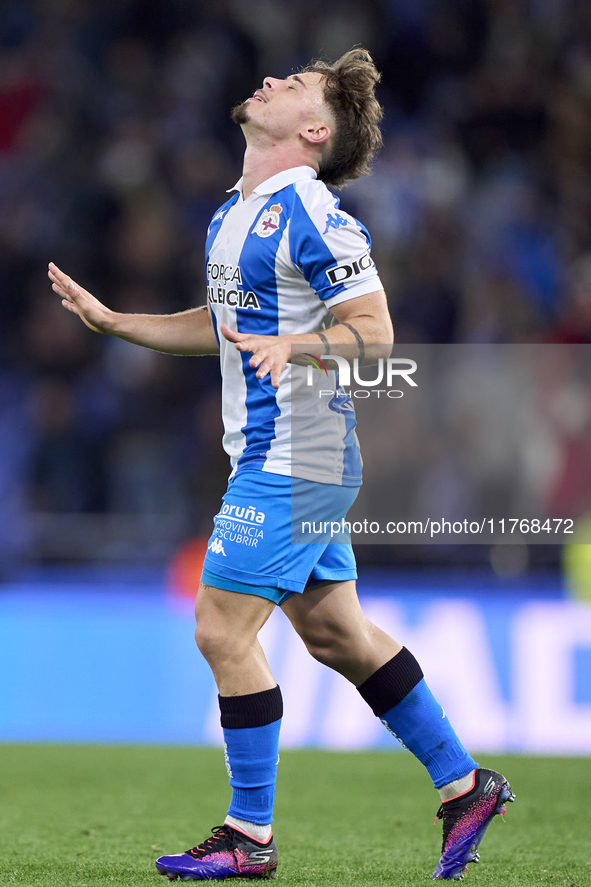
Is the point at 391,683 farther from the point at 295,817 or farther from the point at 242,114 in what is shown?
the point at 242,114

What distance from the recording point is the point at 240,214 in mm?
3070

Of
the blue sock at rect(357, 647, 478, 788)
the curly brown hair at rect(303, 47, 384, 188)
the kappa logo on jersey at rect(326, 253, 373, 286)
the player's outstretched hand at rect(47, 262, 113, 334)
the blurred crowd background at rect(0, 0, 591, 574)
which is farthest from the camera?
the blurred crowd background at rect(0, 0, 591, 574)

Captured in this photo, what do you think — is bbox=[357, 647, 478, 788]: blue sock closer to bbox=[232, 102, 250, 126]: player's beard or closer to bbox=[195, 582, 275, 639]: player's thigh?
bbox=[195, 582, 275, 639]: player's thigh

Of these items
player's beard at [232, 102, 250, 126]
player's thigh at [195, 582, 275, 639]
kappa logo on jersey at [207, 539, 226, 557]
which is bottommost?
player's thigh at [195, 582, 275, 639]

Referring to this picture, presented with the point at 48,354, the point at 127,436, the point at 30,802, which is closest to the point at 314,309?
the point at 30,802

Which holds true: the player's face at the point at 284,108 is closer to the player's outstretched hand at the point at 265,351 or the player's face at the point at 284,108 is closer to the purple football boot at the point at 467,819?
the player's outstretched hand at the point at 265,351

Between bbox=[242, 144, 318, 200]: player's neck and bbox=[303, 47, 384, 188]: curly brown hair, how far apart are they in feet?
0.42

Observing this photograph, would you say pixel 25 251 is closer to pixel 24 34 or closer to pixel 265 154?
pixel 24 34

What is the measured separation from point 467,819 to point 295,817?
1299mm

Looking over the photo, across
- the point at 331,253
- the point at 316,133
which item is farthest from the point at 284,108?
the point at 331,253

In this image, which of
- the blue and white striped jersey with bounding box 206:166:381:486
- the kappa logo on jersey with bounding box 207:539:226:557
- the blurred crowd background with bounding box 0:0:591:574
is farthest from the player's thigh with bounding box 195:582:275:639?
the blurred crowd background with bounding box 0:0:591:574

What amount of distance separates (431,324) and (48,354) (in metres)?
2.68

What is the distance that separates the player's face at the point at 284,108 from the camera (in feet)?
10.3

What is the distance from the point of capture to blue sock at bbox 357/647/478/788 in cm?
308
